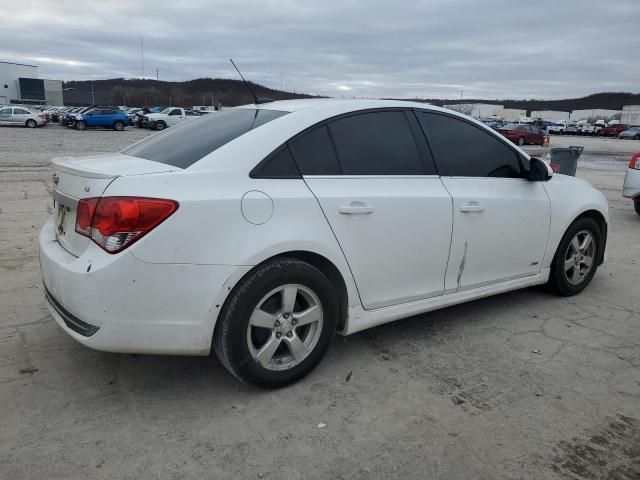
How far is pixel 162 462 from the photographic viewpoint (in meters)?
2.48

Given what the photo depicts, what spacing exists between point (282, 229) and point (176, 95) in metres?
128

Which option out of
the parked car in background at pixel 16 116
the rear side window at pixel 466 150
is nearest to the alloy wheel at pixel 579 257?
the rear side window at pixel 466 150

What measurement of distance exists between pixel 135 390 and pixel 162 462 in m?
0.71

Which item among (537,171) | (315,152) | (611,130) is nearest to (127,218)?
(315,152)

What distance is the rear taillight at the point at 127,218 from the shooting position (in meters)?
2.61

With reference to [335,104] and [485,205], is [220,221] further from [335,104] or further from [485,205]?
[485,205]

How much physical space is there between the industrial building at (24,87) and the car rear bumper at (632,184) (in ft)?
352

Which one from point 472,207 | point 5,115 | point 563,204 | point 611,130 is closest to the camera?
point 472,207

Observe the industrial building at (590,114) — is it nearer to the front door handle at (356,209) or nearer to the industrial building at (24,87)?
the industrial building at (24,87)

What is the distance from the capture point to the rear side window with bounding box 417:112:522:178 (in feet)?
12.4

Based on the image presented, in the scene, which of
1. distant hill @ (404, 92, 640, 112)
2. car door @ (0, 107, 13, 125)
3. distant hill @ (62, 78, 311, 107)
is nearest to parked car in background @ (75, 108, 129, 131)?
car door @ (0, 107, 13, 125)

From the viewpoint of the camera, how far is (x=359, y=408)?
2.97 meters

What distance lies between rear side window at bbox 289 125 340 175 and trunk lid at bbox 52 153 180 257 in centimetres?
72

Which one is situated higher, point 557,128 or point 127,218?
point 557,128
